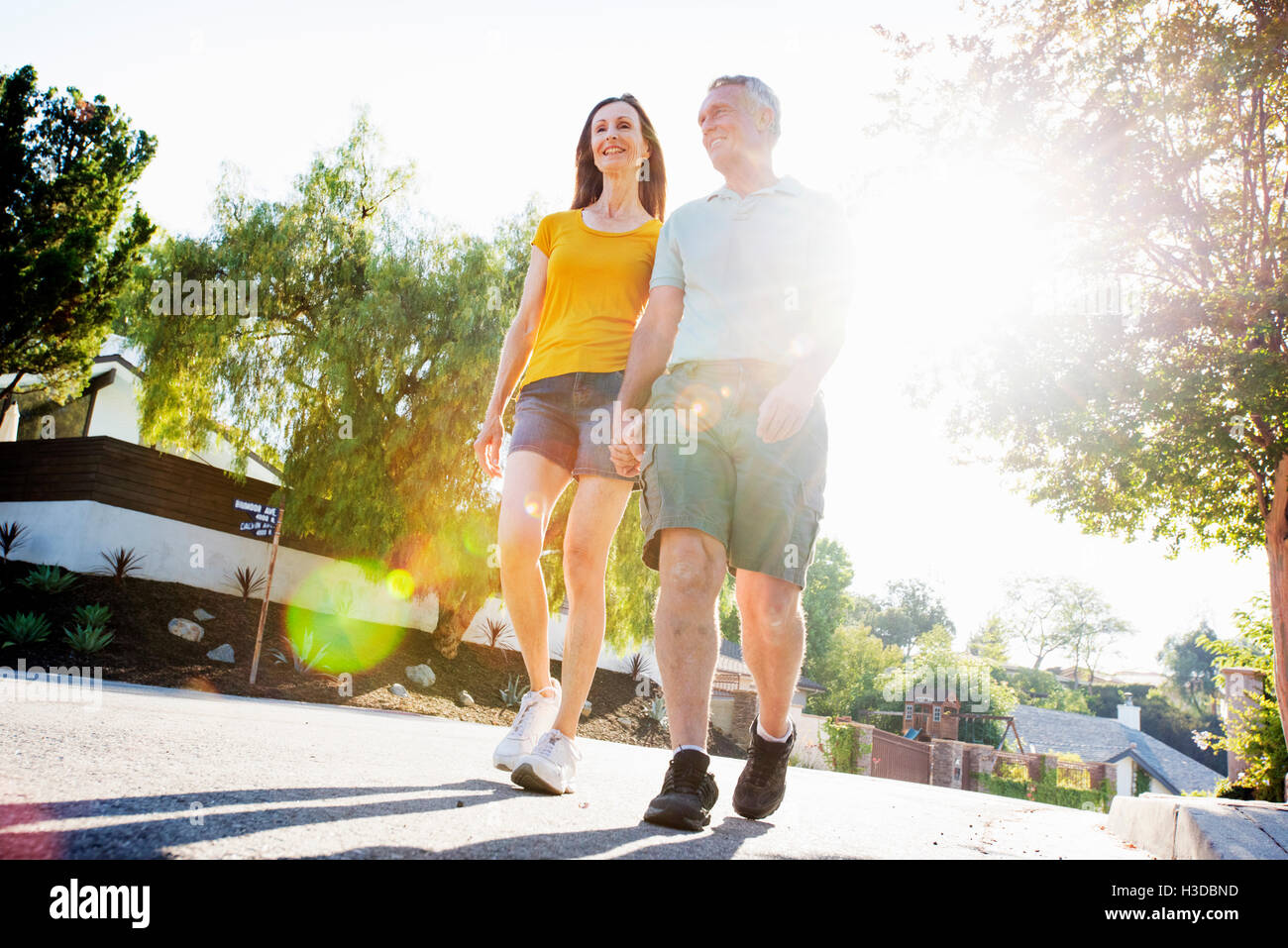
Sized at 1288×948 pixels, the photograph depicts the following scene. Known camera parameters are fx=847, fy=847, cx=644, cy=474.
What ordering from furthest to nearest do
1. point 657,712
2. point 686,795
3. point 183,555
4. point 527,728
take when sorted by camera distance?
point 657,712 < point 183,555 < point 527,728 < point 686,795

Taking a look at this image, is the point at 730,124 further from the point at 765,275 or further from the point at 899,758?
the point at 899,758

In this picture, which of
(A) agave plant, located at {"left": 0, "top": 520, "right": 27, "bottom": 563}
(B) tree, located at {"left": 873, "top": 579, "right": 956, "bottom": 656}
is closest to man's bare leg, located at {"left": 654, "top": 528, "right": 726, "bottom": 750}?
(A) agave plant, located at {"left": 0, "top": 520, "right": 27, "bottom": 563}

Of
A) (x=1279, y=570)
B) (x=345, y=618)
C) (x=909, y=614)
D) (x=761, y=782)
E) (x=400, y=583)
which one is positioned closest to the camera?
(x=761, y=782)

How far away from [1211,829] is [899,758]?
82.7 ft

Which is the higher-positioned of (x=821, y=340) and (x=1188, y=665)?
(x=821, y=340)

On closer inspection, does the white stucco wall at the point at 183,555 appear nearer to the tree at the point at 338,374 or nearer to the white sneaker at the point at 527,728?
the tree at the point at 338,374

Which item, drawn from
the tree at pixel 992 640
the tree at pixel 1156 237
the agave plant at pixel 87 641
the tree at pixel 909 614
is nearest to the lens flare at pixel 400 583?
the agave plant at pixel 87 641

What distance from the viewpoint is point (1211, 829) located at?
8.70ft

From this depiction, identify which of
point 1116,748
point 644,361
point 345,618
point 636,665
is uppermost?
point 644,361

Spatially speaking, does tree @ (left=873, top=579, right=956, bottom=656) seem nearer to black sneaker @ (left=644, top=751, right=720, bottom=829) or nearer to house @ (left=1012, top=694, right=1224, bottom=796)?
house @ (left=1012, top=694, right=1224, bottom=796)

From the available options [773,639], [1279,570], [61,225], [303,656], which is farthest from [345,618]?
[773,639]

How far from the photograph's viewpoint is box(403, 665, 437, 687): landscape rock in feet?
45.2

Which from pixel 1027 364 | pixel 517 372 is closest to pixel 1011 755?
pixel 1027 364
